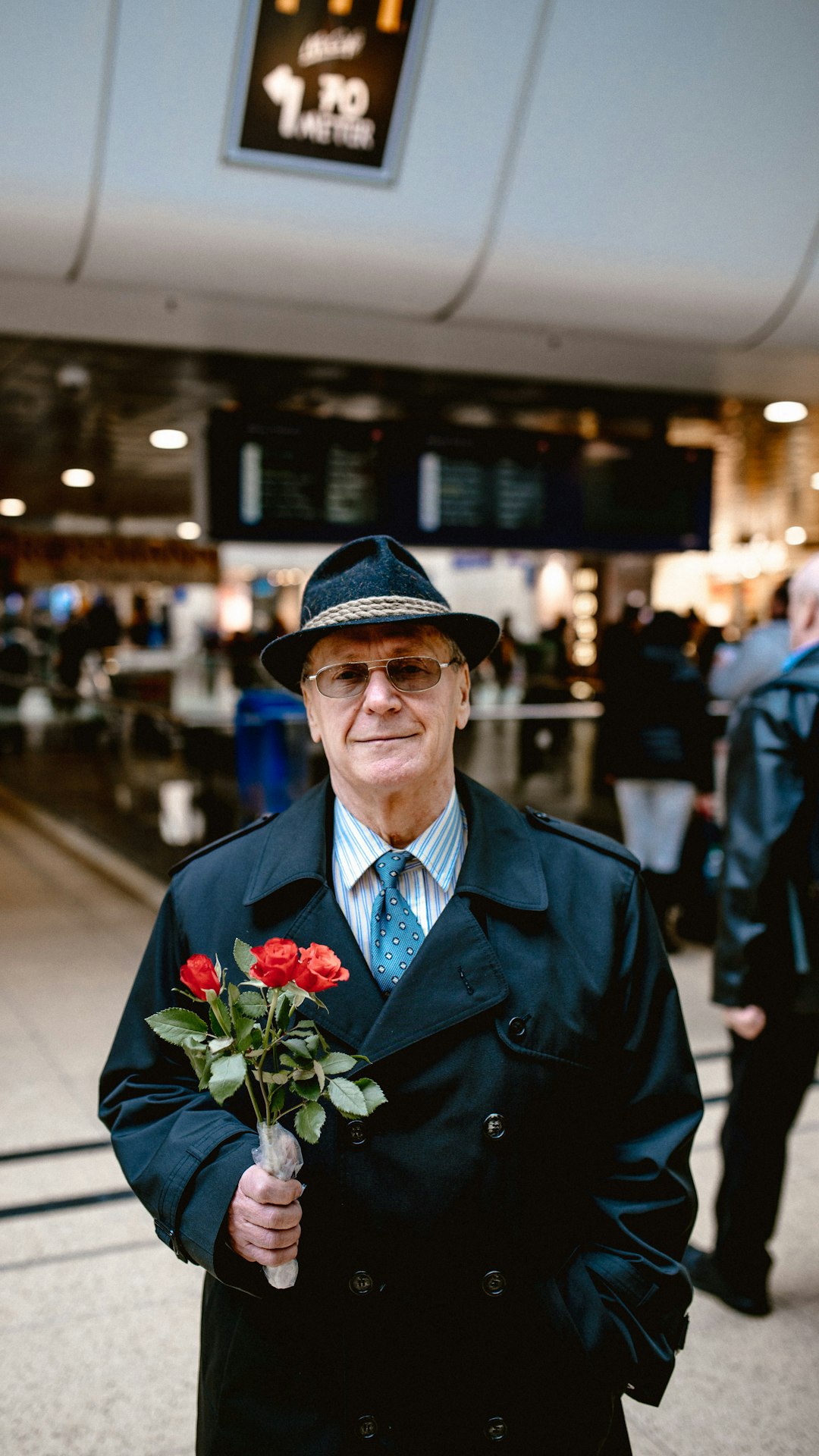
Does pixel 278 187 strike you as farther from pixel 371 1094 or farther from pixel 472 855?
pixel 371 1094

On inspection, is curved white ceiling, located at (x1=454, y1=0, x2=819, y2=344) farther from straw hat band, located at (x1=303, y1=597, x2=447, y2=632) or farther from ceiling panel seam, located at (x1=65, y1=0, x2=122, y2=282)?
straw hat band, located at (x1=303, y1=597, x2=447, y2=632)

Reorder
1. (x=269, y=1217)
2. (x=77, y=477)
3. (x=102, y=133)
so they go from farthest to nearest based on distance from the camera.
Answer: (x=77, y=477) → (x=102, y=133) → (x=269, y=1217)

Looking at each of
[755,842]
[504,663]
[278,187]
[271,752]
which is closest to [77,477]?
[504,663]

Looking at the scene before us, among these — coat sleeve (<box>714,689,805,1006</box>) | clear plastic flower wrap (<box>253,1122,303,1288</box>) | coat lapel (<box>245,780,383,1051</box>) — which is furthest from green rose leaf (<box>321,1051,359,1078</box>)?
coat sleeve (<box>714,689,805,1006</box>)

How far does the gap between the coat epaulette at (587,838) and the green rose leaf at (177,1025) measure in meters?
0.68

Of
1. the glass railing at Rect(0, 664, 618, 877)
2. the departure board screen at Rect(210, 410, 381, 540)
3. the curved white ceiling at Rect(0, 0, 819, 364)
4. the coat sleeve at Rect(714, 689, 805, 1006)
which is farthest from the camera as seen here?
the glass railing at Rect(0, 664, 618, 877)

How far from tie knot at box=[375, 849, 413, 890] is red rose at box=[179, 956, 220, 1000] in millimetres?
413

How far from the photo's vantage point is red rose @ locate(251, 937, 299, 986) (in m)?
1.35

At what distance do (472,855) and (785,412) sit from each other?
710 cm

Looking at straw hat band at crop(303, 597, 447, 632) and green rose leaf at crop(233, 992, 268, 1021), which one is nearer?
green rose leaf at crop(233, 992, 268, 1021)

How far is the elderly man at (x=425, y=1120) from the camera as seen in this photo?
1.62 m

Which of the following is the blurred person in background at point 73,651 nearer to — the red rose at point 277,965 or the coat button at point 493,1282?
the coat button at point 493,1282

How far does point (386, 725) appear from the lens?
1.77 meters

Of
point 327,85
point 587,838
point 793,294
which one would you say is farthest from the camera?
point 793,294
